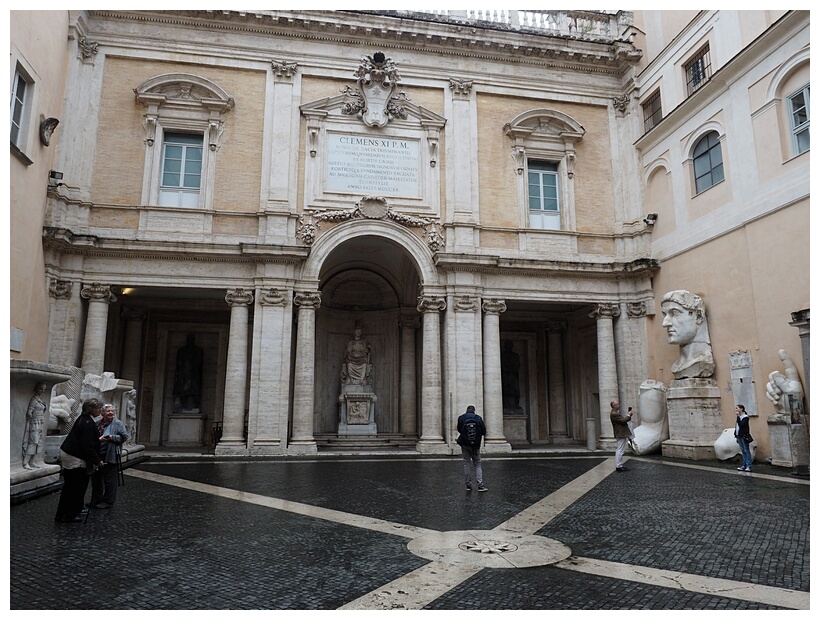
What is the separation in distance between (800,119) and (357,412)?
1311cm

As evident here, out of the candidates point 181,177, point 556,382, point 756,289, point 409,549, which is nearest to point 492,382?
point 556,382

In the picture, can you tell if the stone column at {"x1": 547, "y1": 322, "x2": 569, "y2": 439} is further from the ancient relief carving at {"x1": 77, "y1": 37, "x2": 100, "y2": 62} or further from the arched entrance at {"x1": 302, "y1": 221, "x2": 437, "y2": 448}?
the ancient relief carving at {"x1": 77, "y1": 37, "x2": 100, "y2": 62}

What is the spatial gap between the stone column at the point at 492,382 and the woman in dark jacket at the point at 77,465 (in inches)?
389

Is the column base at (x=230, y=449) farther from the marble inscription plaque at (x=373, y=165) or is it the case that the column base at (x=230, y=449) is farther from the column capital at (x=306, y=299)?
the marble inscription plaque at (x=373, y=165)

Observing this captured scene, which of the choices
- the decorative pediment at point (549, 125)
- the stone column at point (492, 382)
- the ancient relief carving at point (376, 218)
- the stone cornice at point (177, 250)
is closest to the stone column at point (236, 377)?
the stone cornice at point (177, 250)

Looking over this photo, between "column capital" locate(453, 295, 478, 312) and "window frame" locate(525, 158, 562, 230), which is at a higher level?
"window frame" locate(525, 158, 562, 230)

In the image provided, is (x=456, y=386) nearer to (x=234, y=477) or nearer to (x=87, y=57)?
(x=234, y=477)

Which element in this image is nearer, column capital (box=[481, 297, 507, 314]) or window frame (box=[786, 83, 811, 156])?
window frame (box=[786, 83, 811, 156])

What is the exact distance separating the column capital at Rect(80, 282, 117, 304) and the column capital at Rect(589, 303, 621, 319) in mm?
12846

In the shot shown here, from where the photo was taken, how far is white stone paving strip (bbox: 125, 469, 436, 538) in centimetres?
560

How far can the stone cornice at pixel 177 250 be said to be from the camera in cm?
1355

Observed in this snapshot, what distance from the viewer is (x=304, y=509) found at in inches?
263

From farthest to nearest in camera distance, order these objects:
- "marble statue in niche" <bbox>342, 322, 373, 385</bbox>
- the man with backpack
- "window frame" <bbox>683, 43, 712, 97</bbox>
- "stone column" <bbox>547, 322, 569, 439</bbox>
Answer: "stone column" <bbox>547, 322, 569, 439</bbox>, "marble statue in niche" <bbox>342, 322, 373, 385</bbox>, "window frame" <bbox>683, 43, 712, 97</bbox>, the man with backpack

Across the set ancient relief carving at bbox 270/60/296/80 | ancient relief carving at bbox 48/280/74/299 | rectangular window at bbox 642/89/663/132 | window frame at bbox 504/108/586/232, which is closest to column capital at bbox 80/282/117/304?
ancient relief carving at bbox 48/280/74/299
